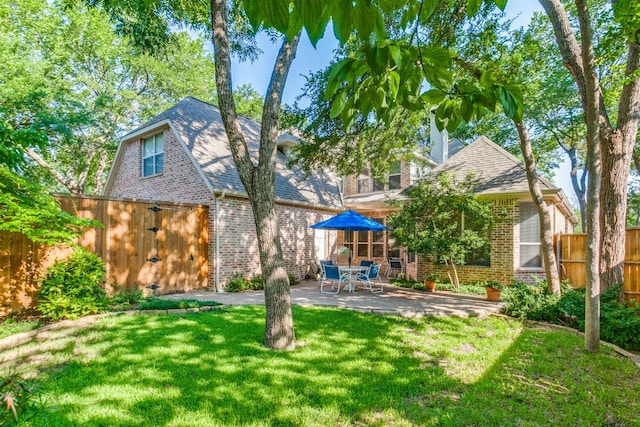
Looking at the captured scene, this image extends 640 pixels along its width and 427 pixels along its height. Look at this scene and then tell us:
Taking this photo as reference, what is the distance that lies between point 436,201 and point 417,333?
512cm

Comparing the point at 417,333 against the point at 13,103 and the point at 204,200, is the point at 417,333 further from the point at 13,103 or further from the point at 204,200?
the point at 13,103

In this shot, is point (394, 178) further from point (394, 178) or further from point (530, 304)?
point (530, 304)

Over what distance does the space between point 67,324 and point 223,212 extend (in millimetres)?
5236

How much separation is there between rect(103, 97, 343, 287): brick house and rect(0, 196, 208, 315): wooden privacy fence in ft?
2.16

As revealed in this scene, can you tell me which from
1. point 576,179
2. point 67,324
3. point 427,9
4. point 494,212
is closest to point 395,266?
point 494,212

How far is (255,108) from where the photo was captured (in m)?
27.2

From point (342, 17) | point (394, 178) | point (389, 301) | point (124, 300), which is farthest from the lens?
point (394, 178)

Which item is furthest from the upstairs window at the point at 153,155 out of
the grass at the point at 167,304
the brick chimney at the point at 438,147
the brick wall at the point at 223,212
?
the brick chimney at the point at 438,147

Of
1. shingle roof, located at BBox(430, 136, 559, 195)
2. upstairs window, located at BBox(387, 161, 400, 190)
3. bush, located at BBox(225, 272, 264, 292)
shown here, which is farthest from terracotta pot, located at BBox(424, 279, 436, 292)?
bush, located at BBox(225, 272, 264, 292)

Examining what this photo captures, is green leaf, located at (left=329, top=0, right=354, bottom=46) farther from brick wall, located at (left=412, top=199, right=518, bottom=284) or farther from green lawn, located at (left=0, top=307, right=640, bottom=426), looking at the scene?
brick wall, located at (left=412, top=199, right=518, bottom=284)

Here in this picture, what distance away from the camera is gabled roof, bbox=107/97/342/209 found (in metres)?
10.5

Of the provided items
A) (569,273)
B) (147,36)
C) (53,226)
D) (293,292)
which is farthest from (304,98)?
(569,273)

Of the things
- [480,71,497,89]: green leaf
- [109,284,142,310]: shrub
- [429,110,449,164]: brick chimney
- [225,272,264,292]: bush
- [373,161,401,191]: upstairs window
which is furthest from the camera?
[429,110,449,164]: brick chimney

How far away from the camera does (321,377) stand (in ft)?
12.2
